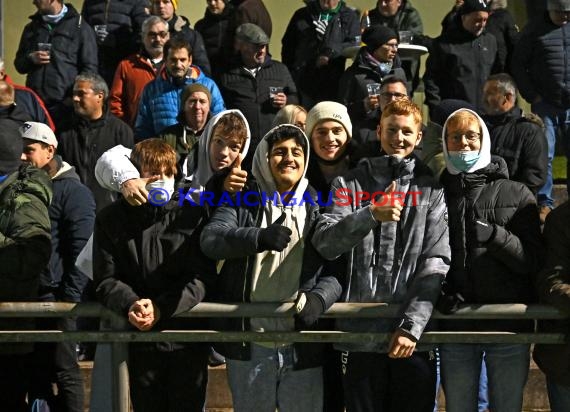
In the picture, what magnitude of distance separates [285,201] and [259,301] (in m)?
0.51

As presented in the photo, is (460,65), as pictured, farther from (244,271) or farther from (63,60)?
(244,271)

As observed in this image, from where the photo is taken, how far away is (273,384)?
5566 millimetres

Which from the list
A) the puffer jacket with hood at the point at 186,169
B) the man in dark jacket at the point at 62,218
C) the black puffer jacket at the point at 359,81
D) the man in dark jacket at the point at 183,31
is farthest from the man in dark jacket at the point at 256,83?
the puffer jacket with hood at the point at 186,169

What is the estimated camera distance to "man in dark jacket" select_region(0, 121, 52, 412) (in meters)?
5.74

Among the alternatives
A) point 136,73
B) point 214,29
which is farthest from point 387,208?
point 214,29

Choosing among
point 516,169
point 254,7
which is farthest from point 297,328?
point 254,7

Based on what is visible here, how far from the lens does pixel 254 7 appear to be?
1031cm

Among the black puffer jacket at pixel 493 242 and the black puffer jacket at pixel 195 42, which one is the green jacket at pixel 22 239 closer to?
the black puffer jacket at pixel 493 242

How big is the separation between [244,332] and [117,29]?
18.3ft

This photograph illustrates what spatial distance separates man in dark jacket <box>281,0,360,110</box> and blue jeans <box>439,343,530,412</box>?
A: 4544 millimetres

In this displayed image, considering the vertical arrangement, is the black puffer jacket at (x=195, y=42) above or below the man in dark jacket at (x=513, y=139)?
above

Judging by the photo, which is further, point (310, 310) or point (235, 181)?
point (235, 181)

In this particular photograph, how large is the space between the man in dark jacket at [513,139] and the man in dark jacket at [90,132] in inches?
96.7

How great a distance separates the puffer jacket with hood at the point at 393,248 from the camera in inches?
218
